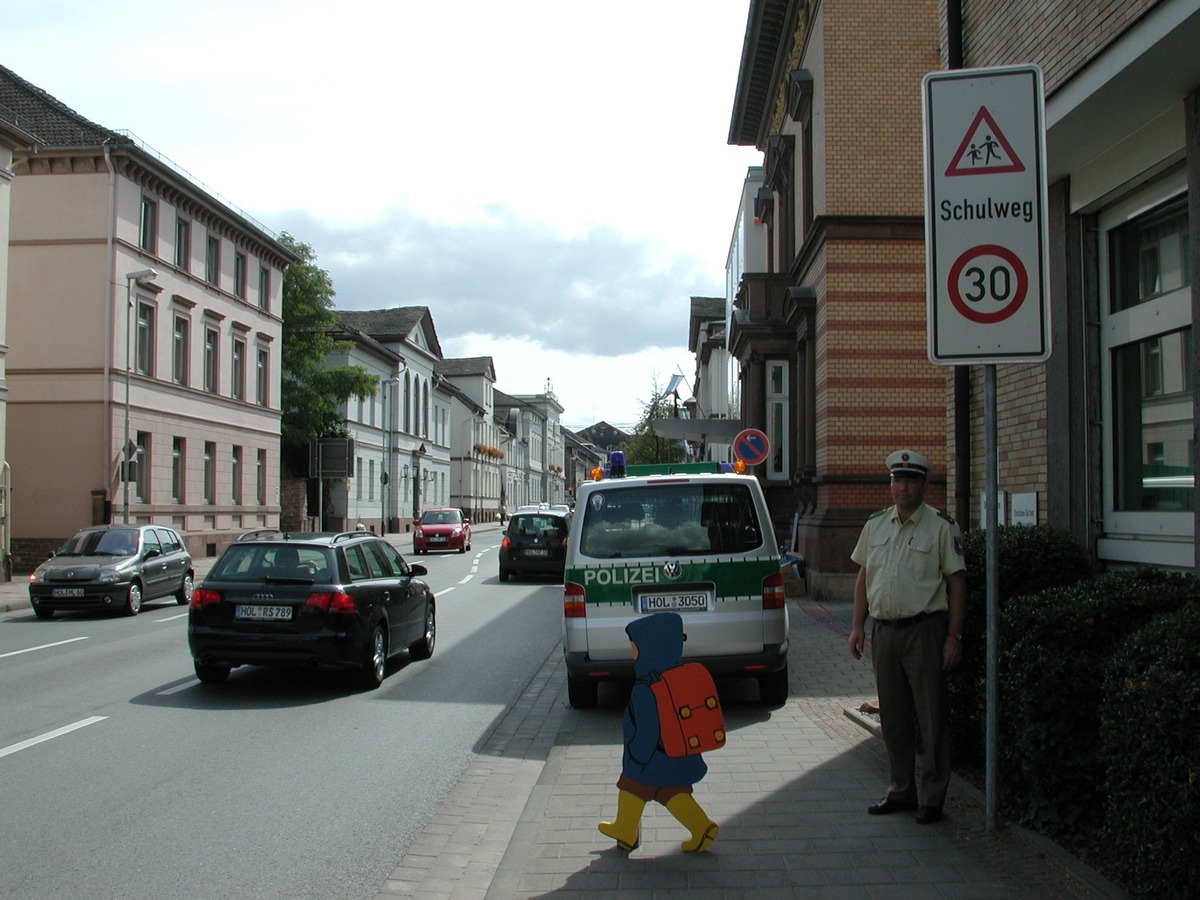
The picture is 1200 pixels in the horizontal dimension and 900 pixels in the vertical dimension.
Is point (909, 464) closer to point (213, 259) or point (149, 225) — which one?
point (149, 225)

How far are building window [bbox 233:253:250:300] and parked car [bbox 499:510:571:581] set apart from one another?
19908 millimetres

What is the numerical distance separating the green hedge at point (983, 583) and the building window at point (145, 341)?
31.2m

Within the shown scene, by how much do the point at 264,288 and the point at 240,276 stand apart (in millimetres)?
2354

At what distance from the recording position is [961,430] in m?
9.31

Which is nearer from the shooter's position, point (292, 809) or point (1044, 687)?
point (1044, 687)

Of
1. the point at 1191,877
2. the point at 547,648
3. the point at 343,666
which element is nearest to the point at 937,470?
the point at 547,648

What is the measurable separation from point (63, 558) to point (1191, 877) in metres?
19.5

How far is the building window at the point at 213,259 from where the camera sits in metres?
38.8

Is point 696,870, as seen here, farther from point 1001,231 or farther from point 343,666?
point 343,666

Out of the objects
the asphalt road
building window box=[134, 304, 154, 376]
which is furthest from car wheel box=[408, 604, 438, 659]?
building window box=[134, 304, 154, 376]

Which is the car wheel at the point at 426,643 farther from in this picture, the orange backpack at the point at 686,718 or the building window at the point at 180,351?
the building window at the point at 180,351

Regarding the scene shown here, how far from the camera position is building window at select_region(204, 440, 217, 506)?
38719 millimetres

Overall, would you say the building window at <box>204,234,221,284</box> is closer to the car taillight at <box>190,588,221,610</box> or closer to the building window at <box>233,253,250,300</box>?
the building window at <box>233,253,250,300</box>

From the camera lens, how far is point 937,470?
19359mm
